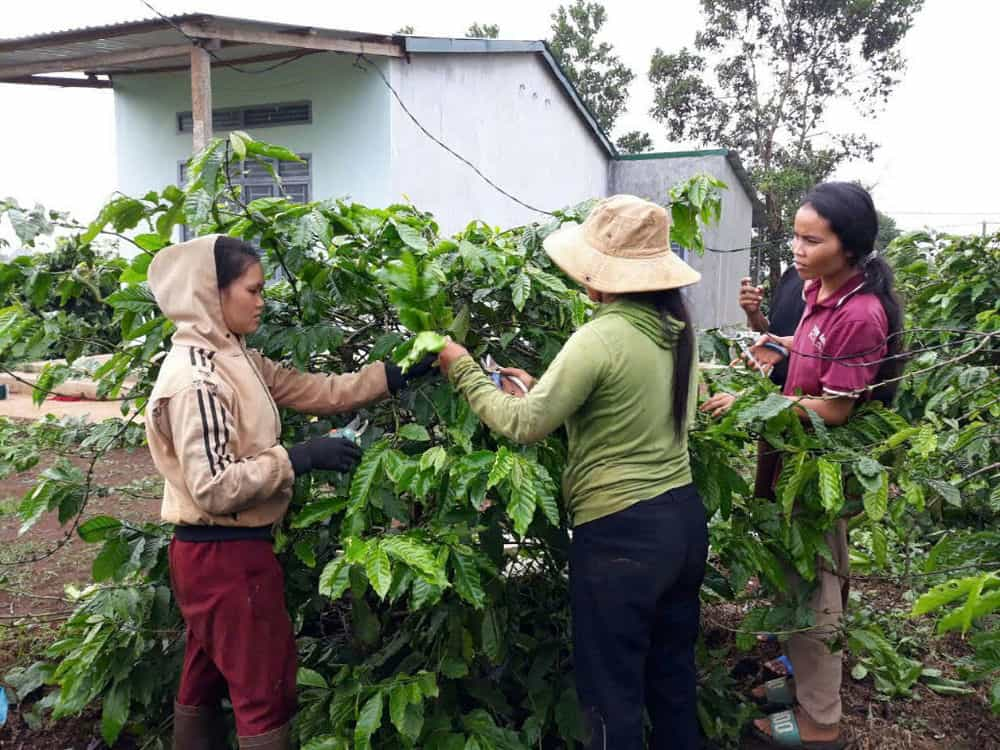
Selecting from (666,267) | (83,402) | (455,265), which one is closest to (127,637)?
(455,265)

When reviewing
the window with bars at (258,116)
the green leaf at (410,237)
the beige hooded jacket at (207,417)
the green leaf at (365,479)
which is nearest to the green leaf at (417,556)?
the green leaf at (365,479)

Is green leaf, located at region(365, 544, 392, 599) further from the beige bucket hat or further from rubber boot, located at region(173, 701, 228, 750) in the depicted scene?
rubber boot, located at region(173, 701, 228, 750)

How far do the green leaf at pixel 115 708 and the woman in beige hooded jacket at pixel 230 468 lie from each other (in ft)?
1.63

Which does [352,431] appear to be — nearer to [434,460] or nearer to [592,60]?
[434,460]

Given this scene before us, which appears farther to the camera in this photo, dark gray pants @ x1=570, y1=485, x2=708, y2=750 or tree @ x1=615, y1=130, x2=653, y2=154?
tree @ x1=615, y1=130, x2=653, y2=154

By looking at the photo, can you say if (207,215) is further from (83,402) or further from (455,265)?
(83,402)

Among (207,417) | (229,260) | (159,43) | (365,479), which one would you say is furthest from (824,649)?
(159,43)

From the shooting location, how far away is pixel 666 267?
89.9 inches

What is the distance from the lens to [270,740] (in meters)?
2.39

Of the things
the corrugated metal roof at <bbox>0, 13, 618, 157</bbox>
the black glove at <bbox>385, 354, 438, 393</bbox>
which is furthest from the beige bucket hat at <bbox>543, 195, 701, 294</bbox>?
the corrugated metal roof at <bbox>0, 13, 618, 157</bbox>

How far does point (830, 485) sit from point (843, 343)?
539 millimetres

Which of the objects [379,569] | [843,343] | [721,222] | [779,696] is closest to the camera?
[379,569]

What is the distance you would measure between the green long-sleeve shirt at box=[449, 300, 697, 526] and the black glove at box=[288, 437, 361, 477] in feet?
1.16

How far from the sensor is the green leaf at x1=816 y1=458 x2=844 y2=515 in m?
2.33
